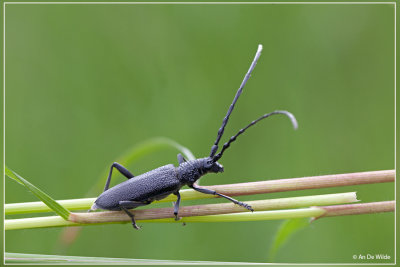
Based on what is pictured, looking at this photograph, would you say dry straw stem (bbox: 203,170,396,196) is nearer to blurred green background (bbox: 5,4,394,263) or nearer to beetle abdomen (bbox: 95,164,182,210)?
beetle abdomen (bbox: 95,164,182,210)

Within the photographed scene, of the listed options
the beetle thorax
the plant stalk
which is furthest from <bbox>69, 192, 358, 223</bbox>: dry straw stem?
the beetle thorax

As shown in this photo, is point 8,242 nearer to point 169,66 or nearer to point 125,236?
point 125,236

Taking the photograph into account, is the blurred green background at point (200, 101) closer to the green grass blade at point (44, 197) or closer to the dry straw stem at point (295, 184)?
the dry straw stem at point (295, 184)

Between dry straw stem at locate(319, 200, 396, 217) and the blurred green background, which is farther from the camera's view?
the blurred green background

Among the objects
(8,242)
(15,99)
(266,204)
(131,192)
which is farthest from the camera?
(15,99)

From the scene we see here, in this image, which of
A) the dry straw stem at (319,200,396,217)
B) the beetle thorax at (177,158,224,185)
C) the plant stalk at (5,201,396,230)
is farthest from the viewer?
the beetle thorax at (177,158,224,185)

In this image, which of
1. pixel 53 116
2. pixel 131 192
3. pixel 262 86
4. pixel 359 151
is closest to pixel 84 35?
pixel 53 116

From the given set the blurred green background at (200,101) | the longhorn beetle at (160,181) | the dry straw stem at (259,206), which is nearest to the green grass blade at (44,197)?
the dry straw stem at (259,206)
